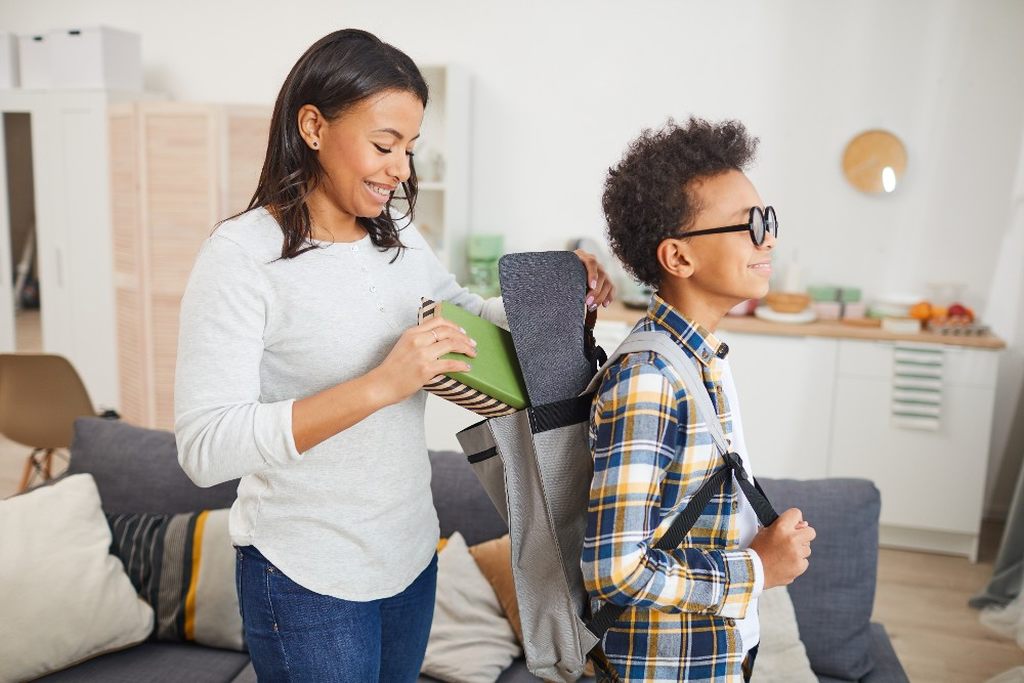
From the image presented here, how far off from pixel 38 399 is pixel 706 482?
3192mm

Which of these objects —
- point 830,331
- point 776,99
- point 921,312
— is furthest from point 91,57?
point 921,312

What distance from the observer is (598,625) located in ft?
3.72

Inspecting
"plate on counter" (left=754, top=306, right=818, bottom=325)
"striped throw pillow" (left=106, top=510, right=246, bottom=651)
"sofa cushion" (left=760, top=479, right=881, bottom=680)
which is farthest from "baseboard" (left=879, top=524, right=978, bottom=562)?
"striped throw pillow" (left=106, top=510, right=246, bottom=651)

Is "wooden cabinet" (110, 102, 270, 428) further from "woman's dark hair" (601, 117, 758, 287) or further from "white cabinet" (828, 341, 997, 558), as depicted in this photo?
"woman's dark hair" (601, 117, 758, 287)

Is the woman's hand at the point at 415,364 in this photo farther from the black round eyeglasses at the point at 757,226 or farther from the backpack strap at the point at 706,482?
the black round eyeglasses at the point at 757,226

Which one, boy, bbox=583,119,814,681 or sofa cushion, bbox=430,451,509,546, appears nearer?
boy, bbox=583,119,814,681

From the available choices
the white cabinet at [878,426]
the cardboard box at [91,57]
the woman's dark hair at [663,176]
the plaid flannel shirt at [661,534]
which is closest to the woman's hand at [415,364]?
the plaid flannel shirt at [661,534]

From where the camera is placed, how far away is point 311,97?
3.84 ft

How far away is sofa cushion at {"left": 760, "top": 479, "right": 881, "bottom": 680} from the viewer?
208cm

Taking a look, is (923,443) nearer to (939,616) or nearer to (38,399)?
(939,616)

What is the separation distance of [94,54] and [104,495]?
3127 millimetres

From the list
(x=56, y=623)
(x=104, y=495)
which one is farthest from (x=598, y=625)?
(x=104, y=495)

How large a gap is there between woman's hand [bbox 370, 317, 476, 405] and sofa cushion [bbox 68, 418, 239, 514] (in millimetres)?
1309

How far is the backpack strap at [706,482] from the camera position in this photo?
3.61 feet
